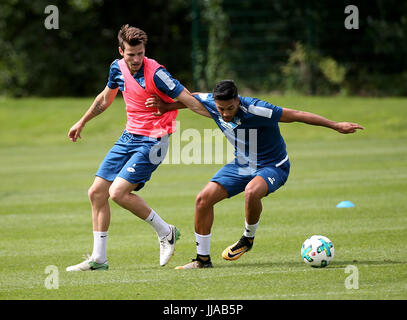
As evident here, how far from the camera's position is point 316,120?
7.50 meters

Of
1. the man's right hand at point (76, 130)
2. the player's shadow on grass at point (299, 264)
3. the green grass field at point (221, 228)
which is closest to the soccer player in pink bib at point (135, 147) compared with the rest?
the green grass field at point (221, 228)

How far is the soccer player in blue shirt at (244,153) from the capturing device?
763 centimetres

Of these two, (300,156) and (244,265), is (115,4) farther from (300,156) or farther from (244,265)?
(244,265)

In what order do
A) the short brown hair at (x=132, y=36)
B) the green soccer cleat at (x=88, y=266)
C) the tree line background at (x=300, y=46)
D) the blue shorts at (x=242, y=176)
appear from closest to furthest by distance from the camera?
1. the short brown hair at (x=132, y=36)
2. the green soccer cleat at (x=88, y=266)
3. the blue shorts at (x=242, y=176)
4. the tree line background at (x=300, y=46)

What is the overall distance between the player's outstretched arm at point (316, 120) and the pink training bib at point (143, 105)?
54.2 inches

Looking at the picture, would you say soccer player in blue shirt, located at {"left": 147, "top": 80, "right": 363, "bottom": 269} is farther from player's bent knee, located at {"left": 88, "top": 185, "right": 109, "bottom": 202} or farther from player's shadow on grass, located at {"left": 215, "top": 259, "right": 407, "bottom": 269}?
player's bent knee, located at {"left": 88, "top": 185, "right": 109, "bottom": 202}

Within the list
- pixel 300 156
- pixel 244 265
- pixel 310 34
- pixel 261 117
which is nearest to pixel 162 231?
pixel 244 265

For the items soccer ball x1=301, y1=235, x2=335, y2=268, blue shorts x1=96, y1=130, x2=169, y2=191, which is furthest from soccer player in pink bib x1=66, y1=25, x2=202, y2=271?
soccer ball x1=301, y1=235, x2=335, y2=268

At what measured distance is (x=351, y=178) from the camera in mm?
14805

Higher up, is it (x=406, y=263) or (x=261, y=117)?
(x=261, y=117)

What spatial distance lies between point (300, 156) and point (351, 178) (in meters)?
4.34

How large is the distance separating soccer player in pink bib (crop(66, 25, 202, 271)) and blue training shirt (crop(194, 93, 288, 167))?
0.48 meters

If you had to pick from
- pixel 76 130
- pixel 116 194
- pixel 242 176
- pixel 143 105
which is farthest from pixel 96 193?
pixel 242 176

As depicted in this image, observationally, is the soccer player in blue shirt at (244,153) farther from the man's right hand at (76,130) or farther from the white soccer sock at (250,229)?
the man's right hand at (76,130)
